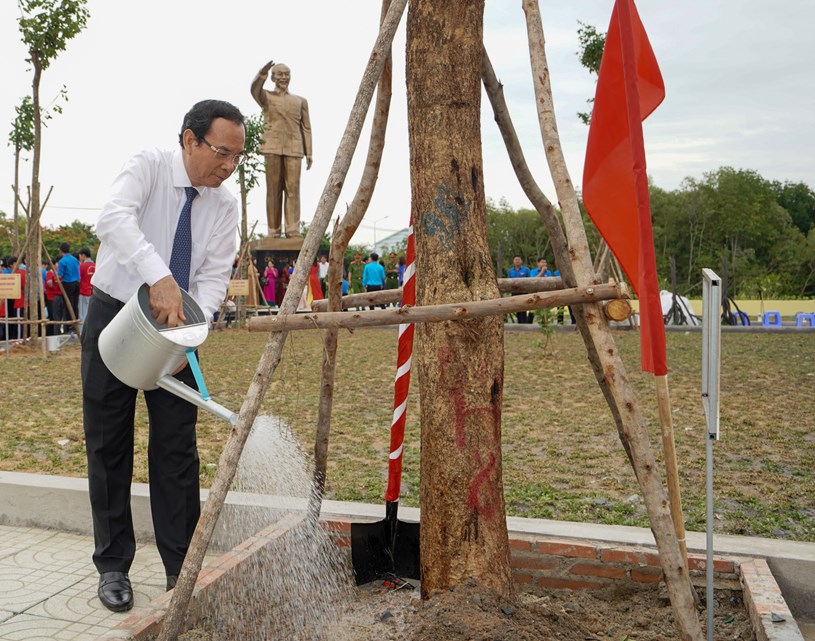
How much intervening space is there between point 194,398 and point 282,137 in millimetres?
16991

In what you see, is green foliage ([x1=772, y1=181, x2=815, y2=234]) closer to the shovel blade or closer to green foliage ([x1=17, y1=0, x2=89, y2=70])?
green foliage ([x1=17, y1=0, x2=89, y2=70])

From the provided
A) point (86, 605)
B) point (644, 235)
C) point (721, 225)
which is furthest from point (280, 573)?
point (721, 225)

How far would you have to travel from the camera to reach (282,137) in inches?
769

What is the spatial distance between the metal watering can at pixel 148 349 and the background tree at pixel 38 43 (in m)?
10.1

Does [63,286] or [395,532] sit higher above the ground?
[63,286]

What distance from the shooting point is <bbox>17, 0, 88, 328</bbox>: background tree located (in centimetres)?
1267

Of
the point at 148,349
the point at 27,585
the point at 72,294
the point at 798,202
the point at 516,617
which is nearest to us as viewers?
the point at 516,617

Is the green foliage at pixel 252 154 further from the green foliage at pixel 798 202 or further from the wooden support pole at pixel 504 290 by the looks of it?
the green foliage at pixel 798 202

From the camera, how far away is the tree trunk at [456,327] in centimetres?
304

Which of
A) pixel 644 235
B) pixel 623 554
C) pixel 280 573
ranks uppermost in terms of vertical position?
pixel 644 235

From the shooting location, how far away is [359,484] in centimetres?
527

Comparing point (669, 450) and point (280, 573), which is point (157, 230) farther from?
point (669, 450)

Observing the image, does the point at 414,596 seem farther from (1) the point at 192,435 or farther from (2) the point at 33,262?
(2) the point at 33,262

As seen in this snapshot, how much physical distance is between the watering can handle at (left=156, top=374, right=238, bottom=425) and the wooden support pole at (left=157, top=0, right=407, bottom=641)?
174mm
